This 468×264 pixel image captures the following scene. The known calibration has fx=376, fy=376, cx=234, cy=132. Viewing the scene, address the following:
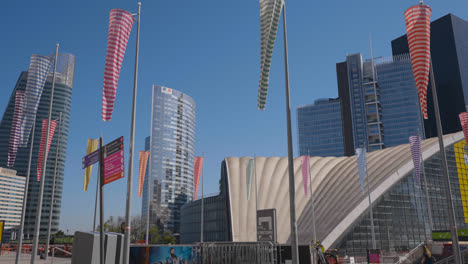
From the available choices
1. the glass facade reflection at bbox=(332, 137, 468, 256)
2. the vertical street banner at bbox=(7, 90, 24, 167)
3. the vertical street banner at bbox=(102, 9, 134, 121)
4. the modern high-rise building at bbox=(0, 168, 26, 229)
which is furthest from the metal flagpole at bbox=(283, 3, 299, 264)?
the modern high-rise building at bbox=(0, 168, 26, 229)

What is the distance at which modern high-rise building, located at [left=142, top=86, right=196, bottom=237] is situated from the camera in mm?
179250

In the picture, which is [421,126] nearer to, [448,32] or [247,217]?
[448,32]

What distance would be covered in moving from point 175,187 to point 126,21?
175 metres

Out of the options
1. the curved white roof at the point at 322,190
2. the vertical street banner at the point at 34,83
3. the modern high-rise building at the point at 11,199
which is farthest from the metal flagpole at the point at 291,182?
the modern high-rise building at the point at 11,199

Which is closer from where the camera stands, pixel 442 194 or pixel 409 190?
pixel 409 190

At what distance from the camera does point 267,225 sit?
91.4 feet

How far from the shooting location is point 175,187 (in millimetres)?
188250

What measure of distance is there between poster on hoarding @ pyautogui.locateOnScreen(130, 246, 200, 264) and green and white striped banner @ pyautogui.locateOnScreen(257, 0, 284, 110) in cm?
984

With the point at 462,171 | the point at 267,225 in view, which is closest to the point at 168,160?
the point at 462,171

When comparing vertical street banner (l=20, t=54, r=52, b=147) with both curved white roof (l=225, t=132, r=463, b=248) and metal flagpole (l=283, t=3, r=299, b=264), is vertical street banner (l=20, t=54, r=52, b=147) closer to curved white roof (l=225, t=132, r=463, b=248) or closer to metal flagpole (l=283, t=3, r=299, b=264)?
metal flagpole (l=283, t=3, r=299, b=264)

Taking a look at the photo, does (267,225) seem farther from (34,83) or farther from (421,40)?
(34,83)

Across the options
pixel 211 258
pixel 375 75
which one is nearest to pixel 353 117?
pixel 375 75

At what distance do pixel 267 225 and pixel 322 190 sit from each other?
34924mm

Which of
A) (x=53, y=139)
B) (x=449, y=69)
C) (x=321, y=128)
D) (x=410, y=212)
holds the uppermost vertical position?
(x=449, y=69)
